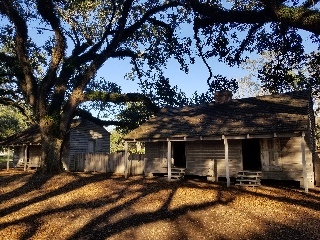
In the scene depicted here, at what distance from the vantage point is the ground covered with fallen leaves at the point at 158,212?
8539 millimetres

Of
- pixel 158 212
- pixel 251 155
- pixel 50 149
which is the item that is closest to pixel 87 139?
pixel 50 149

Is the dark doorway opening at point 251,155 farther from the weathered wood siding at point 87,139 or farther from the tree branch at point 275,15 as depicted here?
the weathered wood siding at point 87,139

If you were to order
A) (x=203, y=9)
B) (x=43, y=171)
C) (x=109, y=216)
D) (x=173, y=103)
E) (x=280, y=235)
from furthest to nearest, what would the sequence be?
(x=173, y=103) → (x=43, y=171) → (x=203, y=9) → (x=109, y=216) → (x=280, y=235)

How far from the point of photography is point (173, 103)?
34250 mm

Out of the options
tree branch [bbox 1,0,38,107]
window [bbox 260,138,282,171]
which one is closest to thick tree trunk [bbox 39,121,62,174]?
tree branch [bbox 1,0,38,107]

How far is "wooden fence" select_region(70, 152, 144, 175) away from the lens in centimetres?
2102

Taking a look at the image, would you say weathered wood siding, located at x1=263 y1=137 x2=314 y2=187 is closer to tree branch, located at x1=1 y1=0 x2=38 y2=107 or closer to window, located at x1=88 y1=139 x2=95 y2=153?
tree branch, located at x1=1 y1=0 x2=38 y2=107

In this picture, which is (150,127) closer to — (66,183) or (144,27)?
(66,183)

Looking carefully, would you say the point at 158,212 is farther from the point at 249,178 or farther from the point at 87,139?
the point at 87,139

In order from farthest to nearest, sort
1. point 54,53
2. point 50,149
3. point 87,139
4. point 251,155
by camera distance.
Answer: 1. point 87,139
2. point 251,155
3. point 54,53
4. point 50,149

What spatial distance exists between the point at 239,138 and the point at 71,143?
18.7 metres

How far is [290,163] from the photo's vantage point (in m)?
15.3

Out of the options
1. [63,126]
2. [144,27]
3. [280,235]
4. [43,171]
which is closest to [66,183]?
[43,171]

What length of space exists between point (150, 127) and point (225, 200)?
9679 mm
